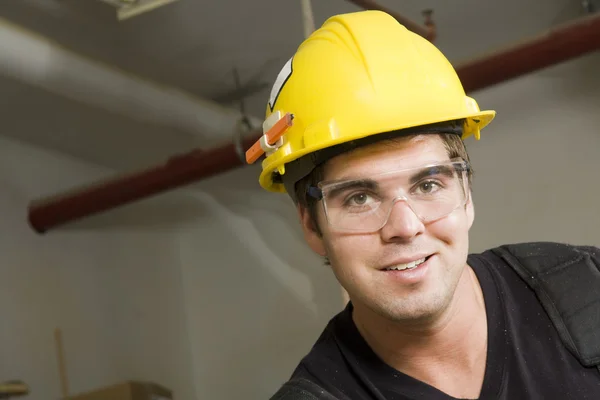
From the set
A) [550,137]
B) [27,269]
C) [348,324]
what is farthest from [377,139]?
[27,269]

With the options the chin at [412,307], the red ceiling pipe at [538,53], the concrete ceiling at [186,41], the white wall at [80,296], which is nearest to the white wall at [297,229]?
the white wall at [80,296]

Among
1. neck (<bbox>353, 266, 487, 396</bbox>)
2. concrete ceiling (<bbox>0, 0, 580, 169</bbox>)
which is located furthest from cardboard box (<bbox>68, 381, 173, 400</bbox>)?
neck (<bbox>353, 266, 487, 396</bbox>)

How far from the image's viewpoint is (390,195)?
3.69ft

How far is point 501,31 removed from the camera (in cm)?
313

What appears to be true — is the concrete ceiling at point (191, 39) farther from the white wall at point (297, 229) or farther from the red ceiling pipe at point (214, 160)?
the white wall at point (297, 229)

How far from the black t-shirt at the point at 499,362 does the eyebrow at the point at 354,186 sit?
0.27m

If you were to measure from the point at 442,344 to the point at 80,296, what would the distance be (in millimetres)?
2545

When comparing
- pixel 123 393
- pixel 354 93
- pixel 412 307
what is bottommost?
pixel 123 393

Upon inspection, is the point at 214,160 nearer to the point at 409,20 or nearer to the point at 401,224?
the point at 409,20

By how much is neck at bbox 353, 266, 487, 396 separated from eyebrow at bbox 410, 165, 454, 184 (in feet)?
0.68

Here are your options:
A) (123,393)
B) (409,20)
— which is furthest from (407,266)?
(123,393)

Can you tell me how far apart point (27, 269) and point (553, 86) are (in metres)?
2.52

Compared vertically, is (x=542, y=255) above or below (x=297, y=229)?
below

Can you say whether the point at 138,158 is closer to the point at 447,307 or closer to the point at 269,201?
the point at 269,201
